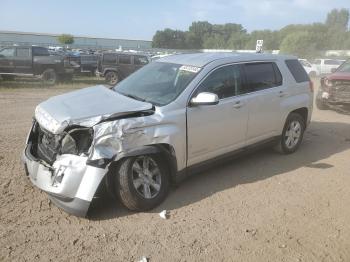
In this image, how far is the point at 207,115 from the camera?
4891mm

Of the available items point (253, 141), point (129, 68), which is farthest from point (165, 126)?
point (129, 68)

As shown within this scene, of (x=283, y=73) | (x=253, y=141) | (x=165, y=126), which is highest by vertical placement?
(x=283, y=73)

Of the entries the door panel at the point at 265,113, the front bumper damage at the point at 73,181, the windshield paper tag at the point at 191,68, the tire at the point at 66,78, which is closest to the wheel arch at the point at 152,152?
the front bumper damage at the point at 73,181

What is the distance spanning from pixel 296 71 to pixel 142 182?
3.82 metres

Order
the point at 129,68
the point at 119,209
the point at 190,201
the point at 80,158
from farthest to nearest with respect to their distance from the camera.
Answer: the point at 129,68 → the point at 190,201 → the point at 119,209 → the point at 80,158

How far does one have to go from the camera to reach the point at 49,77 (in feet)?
57.9

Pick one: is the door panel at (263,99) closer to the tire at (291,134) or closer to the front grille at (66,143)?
the tire at (291,134)

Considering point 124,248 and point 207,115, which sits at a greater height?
point 207,115

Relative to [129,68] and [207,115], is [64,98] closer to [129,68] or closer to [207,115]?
[207,115]

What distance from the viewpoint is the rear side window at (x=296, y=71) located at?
21.7ft

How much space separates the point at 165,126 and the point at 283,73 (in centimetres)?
288

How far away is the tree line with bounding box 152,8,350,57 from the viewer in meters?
57.0

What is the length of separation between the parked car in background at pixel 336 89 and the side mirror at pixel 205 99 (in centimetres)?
755

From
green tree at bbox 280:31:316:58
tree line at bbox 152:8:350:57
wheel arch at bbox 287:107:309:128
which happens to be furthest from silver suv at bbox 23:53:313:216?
green tree at bbox 280:31:316:58
